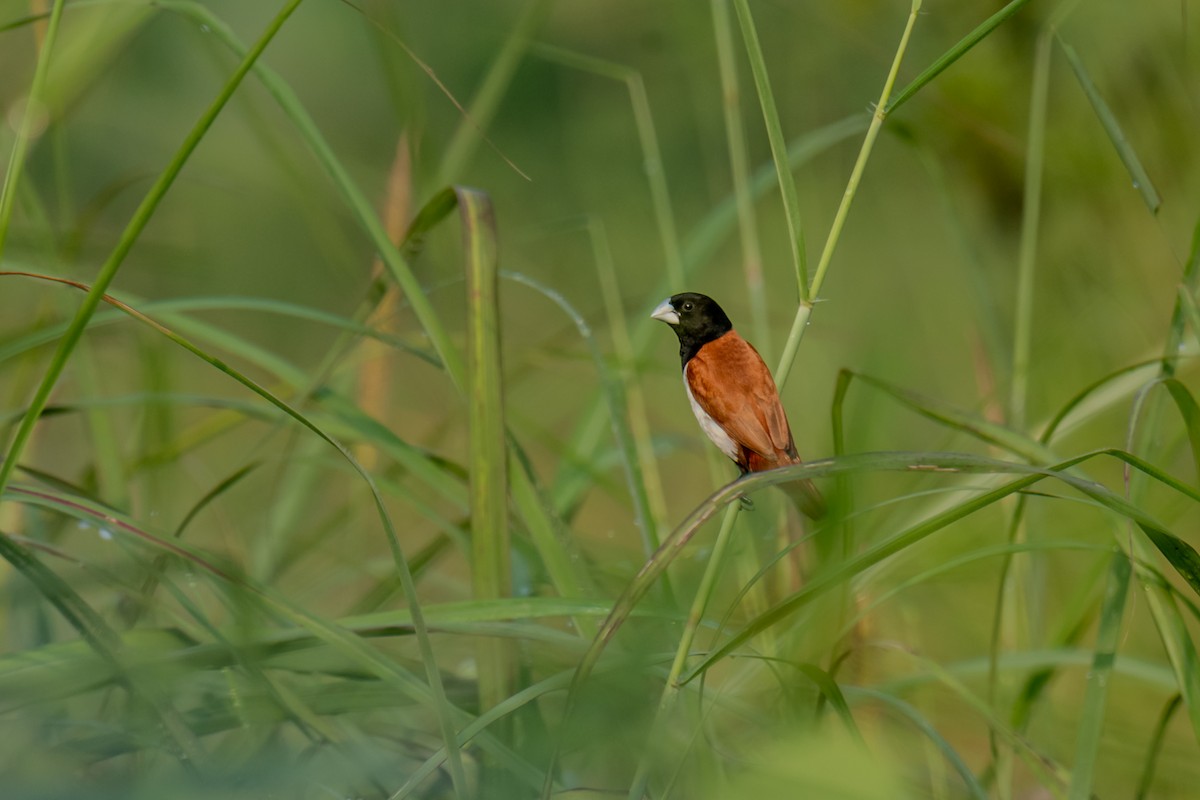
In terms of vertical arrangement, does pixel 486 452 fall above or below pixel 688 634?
above

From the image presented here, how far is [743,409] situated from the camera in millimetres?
1127

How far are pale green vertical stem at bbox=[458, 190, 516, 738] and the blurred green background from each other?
52 millimetres

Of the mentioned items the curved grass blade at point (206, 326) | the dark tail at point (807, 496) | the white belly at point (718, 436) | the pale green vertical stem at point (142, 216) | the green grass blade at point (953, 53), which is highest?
the curved grass blade at point (206, 326)

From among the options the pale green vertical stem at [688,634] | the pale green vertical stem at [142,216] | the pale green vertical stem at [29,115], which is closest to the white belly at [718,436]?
the pale green vertical stem at [688,634]

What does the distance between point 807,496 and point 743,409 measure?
0.39ft

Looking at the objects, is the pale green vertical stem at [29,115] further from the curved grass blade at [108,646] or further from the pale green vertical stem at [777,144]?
the pale green vertical stem at [777,144]

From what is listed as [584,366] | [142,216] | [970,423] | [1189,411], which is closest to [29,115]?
[142,216]

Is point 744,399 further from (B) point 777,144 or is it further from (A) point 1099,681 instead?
(A) point 1099,681

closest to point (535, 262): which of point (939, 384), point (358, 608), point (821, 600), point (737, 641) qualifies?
point (939, 384)

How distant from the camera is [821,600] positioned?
121 centimetres

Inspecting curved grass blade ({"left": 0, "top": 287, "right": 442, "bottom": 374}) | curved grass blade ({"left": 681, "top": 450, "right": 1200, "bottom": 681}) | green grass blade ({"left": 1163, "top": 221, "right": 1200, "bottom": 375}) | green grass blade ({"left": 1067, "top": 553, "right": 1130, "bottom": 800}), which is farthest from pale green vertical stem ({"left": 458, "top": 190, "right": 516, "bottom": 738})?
green grass blade ({"left": 1163, "top": 221, "right": 1200, "bottom": 375})

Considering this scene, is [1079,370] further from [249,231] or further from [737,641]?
[249,231]

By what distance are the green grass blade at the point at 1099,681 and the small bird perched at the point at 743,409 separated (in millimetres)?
343

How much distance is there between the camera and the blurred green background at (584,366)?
1.09 m
